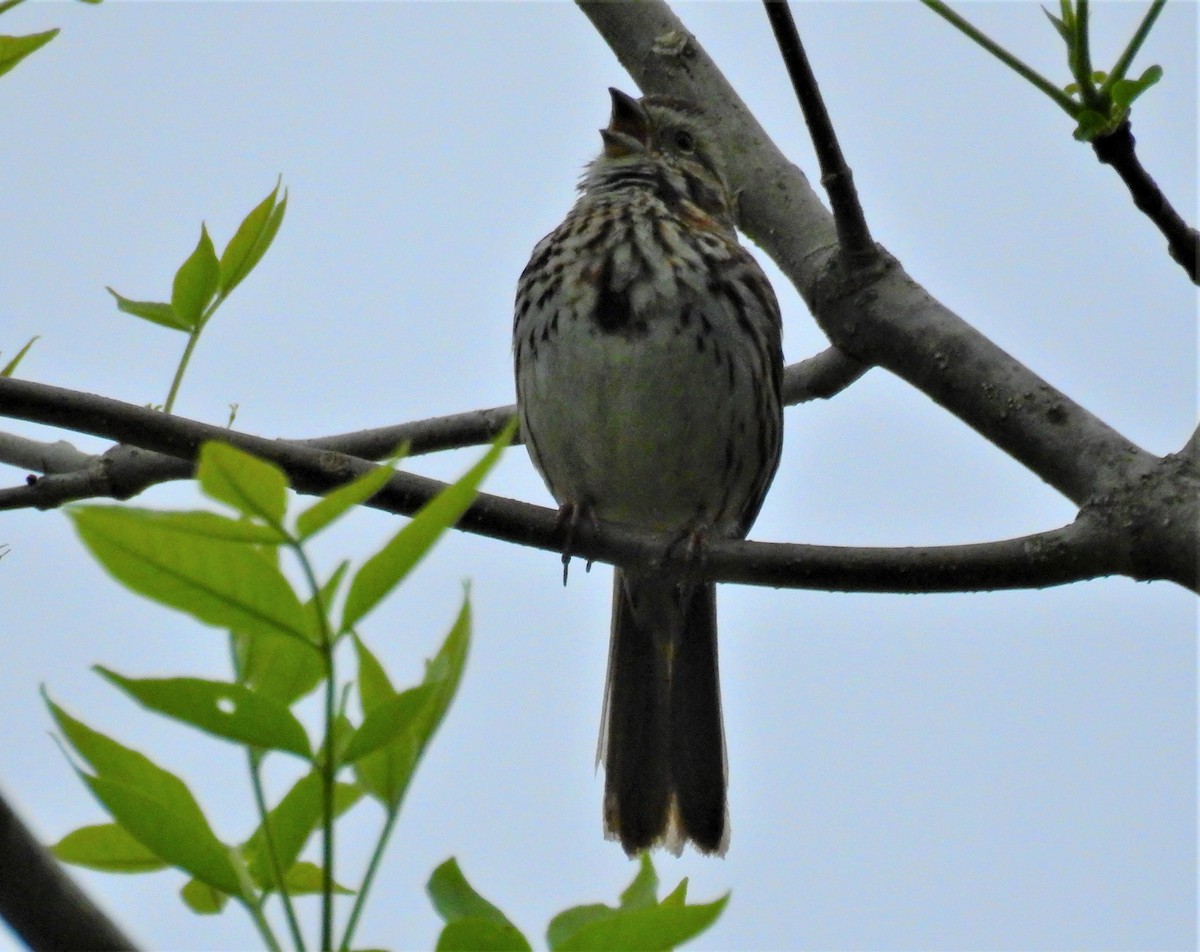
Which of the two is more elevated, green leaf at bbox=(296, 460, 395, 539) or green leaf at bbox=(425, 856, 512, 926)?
green leaf at bbox=(296, 460, 395, 539)

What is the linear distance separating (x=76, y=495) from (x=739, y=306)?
223 centimetres

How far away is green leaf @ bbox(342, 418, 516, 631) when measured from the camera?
42.3 inches

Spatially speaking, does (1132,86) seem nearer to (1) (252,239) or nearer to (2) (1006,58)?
(2) (1006,58)

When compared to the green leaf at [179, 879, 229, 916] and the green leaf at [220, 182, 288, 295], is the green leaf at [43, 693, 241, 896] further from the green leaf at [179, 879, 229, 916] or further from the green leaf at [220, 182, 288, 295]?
the green leaf at [220, 182, 288, 295]

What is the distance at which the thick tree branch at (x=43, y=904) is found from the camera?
3.88ft

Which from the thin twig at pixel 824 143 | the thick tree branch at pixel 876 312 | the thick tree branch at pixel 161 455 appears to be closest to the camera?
the thin twig at pixel 824 143

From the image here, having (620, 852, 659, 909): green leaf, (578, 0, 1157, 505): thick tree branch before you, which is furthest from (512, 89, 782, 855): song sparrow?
(620, 852, 659, 909): green leaf

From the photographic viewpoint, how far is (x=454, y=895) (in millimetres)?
1439

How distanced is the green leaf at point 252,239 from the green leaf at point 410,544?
1.20 metres

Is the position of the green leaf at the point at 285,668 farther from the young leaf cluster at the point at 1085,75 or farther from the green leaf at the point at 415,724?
the young leaf cluster at the point at 1085,75

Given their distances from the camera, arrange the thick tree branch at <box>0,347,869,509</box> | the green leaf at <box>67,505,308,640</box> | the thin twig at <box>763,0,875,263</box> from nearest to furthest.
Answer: the green leaf at <box>67,505,308,640</box>
the thin twig at <box>763,0,875,263</box>
the thick tree branch at <box>0,347,869,509</box>

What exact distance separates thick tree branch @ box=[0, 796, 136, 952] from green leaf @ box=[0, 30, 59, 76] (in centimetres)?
77

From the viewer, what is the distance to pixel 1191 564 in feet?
7.50

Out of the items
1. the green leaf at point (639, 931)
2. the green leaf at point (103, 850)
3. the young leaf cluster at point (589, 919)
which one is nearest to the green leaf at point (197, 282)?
the green leaf at point (103, 850)
